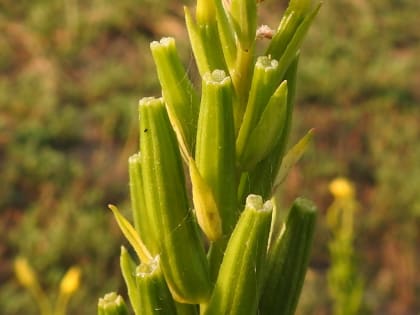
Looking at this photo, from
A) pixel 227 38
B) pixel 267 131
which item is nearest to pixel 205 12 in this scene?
pixel 227 38

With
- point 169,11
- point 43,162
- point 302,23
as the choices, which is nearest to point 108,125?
point 43,162

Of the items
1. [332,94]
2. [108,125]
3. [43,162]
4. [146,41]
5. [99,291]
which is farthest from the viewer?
[146,41]

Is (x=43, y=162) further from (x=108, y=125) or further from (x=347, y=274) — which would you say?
(x=347, y=274)

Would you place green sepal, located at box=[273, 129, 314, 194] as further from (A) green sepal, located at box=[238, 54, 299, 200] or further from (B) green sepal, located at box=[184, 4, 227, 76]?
(B) green sepal, located at box=[184, 4, 227, 76]

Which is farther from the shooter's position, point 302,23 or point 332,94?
point 332,94

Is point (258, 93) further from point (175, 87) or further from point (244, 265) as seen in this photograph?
point (244, 265)

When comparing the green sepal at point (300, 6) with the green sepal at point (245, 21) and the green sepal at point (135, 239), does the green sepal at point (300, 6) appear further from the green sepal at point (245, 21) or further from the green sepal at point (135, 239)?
the green sepal at point (135, 239)

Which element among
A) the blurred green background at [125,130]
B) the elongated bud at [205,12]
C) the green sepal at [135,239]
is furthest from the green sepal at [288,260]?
the blurred green background at [125,130]
